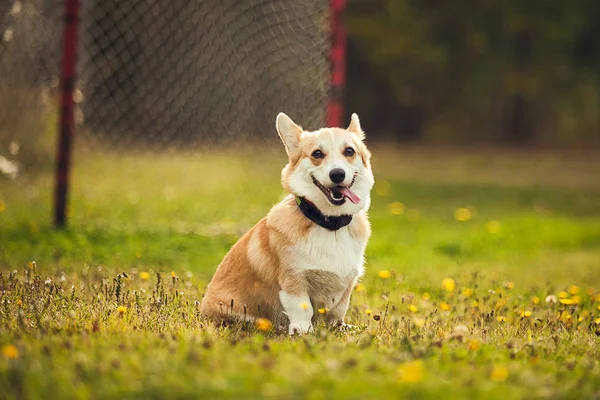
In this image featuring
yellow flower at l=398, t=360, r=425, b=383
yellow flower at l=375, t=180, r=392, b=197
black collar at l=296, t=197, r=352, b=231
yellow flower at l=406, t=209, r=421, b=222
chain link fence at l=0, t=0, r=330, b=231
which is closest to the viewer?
yellow flower at l=398, t=360, r=425, b=383

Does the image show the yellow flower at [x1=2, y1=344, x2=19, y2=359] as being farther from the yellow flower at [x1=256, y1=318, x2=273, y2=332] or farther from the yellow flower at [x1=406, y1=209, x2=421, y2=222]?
the yellow flower at [x1=406, y1=209, x2=421, y2=222]

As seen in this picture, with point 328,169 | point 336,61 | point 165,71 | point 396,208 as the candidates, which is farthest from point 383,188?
point 328,169

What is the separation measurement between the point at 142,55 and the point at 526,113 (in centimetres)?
1266

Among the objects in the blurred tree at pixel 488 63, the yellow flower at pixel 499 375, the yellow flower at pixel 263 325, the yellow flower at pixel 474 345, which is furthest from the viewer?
the blurred tree at pixel 488 63

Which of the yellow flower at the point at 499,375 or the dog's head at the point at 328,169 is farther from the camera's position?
the dog's head at the point at 328,169

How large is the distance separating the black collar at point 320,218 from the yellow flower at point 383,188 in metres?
7.11

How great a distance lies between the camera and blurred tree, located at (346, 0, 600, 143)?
61.8ft

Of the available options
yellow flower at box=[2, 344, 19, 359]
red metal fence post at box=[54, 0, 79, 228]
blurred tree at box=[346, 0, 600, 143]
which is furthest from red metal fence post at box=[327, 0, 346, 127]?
blurred tree at box=[346, 0, 600, 143]

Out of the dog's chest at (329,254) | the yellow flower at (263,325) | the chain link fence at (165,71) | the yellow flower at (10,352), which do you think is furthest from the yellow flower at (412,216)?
the yellow flower at (10,352)

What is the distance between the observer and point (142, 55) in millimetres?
11289

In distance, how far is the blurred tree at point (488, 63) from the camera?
742 inches

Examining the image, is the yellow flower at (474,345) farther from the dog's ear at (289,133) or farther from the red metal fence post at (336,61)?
the red metal fence post at (336,61)

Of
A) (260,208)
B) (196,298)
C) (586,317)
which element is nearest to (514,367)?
(586,317)

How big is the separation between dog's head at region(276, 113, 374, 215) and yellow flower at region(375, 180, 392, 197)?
274 inches
